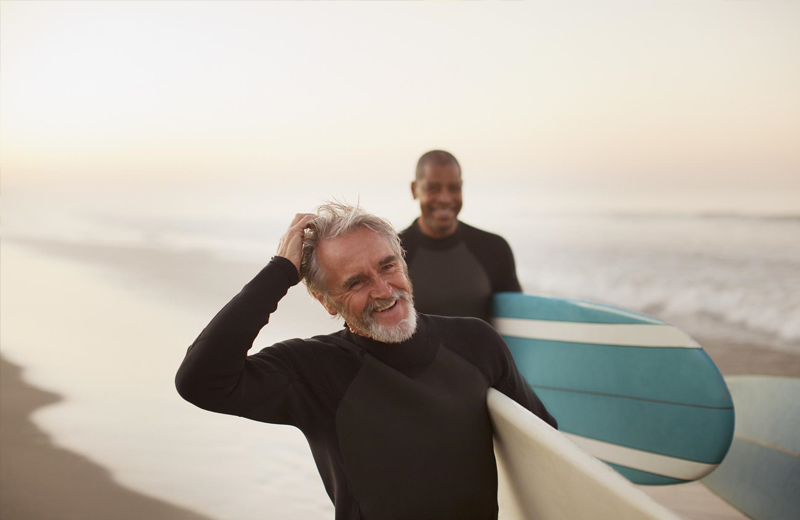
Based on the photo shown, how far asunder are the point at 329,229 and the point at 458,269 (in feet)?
3.40

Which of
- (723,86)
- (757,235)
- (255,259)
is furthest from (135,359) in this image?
(757,235)

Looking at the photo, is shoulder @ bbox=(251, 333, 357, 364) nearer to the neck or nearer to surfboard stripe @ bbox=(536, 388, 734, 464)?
the neck

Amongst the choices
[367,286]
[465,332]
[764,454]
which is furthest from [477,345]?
[764,454]

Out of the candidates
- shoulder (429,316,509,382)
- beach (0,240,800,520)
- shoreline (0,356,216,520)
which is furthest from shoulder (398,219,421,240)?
shoreline (0,356,216,520)

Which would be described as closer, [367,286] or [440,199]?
[367,286]

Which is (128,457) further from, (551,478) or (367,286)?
(551,478)

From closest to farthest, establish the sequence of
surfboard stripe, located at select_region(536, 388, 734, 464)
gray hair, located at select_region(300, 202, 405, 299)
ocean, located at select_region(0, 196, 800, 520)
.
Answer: gray hair, located at select_region(300, 202, 405, 299)
surfboard stripe, located at select_region(536, 388, 734, 464)
ocean, located at select_region(0, 196, 800, 520)

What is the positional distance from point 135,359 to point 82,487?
4.28 feet

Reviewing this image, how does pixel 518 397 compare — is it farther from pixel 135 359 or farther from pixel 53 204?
pixel 53 204

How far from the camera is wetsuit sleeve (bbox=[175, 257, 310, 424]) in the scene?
3.35 feet

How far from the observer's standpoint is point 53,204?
5.16 m

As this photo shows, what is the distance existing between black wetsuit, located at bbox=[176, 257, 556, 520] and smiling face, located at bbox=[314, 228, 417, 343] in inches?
1.7

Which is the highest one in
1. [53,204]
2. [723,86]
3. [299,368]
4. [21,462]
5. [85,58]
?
[723,86]

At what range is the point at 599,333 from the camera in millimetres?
2283
